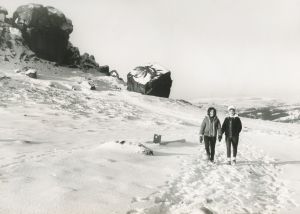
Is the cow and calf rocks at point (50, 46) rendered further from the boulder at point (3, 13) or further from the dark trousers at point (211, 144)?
the dark trousers at point (211, 144)

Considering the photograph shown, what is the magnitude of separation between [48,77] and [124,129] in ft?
63.0

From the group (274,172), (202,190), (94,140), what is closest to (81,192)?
(202,190)

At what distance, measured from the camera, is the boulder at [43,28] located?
50.3 meters

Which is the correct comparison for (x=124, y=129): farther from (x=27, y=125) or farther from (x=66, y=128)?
(x=27, y=125)

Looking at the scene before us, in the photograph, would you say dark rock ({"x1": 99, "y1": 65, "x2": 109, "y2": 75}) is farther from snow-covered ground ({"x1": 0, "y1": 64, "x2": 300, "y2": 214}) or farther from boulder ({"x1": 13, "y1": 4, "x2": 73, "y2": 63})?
snow-covered ground ({"x1": 0, "y1": 64, "x2": 300, "y2": 214})

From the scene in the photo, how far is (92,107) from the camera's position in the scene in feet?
113

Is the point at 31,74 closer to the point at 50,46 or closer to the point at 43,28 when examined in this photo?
the point at 50,46

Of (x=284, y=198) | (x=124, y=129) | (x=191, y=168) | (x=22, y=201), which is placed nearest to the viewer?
(x=22, y=201)

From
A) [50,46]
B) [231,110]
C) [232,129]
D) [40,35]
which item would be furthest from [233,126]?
[40,35]

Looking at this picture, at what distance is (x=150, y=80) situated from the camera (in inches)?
1757

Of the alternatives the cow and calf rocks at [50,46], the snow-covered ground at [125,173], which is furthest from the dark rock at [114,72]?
the snow-covered ground at [125,173]

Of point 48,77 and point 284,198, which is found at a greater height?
point 48,77

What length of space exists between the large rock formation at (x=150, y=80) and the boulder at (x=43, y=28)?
11534mm

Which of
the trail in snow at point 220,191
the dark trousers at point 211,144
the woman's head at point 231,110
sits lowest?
the trail in snow at point 220,191
